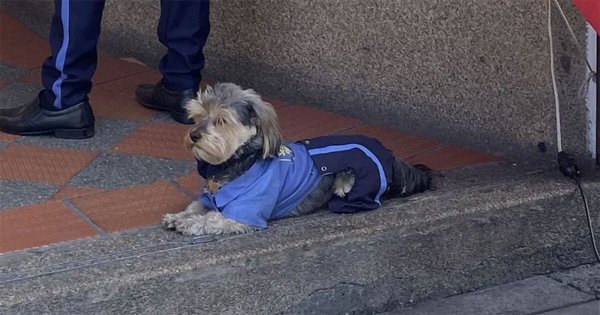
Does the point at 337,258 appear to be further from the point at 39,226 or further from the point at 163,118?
the point at 163,118

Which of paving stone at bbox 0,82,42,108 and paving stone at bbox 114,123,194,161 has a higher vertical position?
paving stone at bbox 0,82,42,108

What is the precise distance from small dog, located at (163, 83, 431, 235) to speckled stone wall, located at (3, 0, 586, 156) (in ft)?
2.84

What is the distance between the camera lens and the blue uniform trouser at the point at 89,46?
4.80 metres

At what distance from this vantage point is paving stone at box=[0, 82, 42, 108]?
17.8 feet

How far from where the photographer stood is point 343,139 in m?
4.14

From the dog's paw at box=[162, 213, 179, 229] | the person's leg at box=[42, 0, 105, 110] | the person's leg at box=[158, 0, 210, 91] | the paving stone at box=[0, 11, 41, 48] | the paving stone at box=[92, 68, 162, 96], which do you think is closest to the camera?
the dog's paw at box=[162, 213, 179, 229]

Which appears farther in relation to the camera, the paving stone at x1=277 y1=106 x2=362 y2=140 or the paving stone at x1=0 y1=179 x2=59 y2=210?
the paving stone at x1=277 y1=106 x2=362 y2=140

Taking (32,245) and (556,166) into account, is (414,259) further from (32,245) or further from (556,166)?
(32,245)

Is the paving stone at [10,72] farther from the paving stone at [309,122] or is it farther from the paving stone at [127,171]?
the paving stone at [309,122]

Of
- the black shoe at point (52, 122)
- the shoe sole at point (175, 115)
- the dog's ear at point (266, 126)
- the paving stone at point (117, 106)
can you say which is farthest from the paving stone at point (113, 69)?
the dog's ear at point (266, 126)

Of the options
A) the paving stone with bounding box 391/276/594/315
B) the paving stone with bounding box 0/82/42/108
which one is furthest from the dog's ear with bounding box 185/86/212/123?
the paving stone with bounding box 0/82/42/108

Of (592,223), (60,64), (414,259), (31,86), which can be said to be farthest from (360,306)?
(31,86)

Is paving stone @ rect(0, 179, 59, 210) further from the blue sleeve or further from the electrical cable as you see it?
the electrical cable

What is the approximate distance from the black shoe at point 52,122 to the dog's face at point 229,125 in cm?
118
